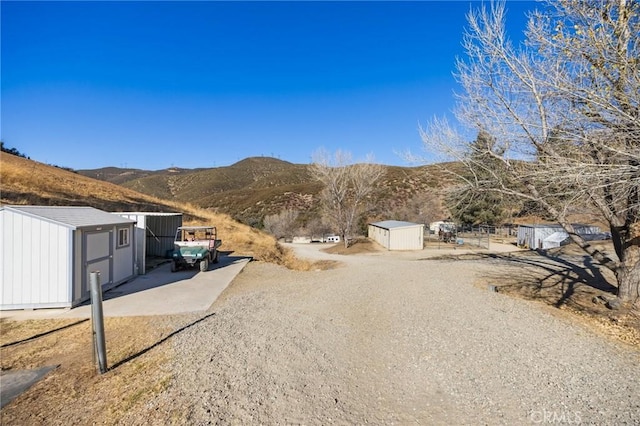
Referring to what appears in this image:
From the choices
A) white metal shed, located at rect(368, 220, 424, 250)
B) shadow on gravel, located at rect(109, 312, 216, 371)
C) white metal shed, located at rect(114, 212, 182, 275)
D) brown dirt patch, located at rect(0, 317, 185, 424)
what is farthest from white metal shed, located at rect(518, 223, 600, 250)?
brown dirt patch, located at rect(0, 317, 185, 424)

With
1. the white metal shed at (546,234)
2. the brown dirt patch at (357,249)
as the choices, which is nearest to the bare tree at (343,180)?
the brown dirt patch at (357,249)

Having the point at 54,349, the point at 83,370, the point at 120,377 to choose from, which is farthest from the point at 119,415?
the point at 54,349

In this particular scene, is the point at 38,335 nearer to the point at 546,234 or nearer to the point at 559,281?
the point at 559,281

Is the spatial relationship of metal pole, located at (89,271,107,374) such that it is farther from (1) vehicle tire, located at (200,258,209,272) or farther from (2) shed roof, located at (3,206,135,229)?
(1) vehicle tire, located at (200,258,209,272)

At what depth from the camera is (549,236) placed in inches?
1001

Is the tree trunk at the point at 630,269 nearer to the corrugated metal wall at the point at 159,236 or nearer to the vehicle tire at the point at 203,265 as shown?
the vehicle tire at the point at 203,265

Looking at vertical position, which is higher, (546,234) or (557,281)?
(546,234)

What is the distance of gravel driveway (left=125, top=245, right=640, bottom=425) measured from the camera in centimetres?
372

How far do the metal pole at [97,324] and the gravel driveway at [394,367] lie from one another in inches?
36.4

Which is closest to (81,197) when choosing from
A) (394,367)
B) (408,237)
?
(408,237)

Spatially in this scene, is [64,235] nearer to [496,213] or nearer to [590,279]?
[590,279]

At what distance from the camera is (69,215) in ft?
27.7

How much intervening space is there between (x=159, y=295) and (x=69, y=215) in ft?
9.70

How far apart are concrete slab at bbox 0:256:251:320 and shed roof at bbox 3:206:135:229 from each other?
1.90 metres
